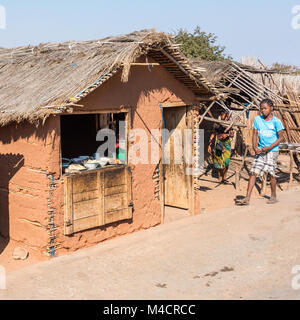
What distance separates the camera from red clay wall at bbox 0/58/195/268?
6762mm

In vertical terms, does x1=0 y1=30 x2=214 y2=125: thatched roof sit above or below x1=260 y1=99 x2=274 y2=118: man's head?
above

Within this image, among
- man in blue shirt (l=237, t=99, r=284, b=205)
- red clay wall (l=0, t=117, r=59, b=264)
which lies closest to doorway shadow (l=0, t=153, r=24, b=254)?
red clay wall (l=0, t=117, r=59, b=264)

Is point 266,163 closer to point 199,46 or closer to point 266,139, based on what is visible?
point 266,139

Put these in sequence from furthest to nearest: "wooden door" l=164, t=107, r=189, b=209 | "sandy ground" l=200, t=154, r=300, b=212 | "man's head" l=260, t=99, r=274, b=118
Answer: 1. "sandy ground" l=200, t=154, r=300, b=212
2. "wooden door" l=164, t=107, r=189, b=209
3. "man's head" l=260, t=99, r=274, b=118

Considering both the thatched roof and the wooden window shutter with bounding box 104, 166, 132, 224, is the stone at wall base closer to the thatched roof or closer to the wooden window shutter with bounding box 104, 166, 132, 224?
the wooden window shutter with bounding box 104, 166, 132, 224

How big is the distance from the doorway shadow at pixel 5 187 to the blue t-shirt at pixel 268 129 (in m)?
4.28

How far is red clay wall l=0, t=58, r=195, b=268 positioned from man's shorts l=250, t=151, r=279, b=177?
1788 mm

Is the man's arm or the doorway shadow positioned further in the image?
the man's arm

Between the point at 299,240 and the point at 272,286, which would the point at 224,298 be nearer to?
the point at 272,286

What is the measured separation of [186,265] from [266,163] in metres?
2.96

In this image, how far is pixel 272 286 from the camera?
206 inches

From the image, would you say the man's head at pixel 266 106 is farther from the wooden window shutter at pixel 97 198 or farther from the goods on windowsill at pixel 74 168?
the goods on windowsill at pixel 74 168

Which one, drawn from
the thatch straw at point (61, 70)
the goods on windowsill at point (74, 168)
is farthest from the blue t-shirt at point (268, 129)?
the goods on windowsill at point (74, 168)
